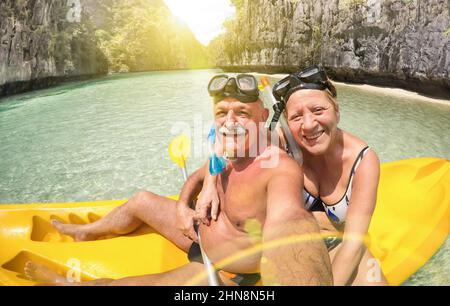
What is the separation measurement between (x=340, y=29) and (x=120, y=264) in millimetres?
21897

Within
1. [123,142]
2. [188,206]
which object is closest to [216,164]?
[188,206]

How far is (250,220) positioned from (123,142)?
23.5 feet

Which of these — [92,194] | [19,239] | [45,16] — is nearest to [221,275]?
[19,239]

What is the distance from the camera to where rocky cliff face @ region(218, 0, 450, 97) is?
13547mm

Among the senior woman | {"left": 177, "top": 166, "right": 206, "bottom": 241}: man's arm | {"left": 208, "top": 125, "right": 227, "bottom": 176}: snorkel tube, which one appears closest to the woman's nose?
the senior woman

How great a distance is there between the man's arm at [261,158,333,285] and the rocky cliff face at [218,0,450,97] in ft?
47.2

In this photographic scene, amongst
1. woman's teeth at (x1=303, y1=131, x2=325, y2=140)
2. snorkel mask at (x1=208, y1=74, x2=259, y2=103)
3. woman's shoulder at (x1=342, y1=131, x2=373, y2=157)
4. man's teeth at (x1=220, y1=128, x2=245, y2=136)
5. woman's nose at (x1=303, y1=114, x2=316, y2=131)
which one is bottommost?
woman's shoulder at (x1=342, y1=131, x2=373, y2=157)

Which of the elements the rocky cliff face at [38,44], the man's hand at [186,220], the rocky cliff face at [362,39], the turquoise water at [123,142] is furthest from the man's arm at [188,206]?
the rocky cliff face at [38,44]

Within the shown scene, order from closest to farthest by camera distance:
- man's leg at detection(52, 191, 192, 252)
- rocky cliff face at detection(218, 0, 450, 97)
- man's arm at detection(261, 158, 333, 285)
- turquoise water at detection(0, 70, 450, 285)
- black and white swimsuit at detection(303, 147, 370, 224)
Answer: man's arm at detection(261, 158, 333, 285) < black and white swimsuit at detection(303, 147, 370, 224) < man's leg at detection(52, 191, 192, 252) < turquoise water at detection(0, 70, 450, 285) < rocky cliff face at detection(218, 0, 450, 97)

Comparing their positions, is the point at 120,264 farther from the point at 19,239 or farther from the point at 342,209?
the point at 342,209

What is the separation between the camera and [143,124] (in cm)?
1058

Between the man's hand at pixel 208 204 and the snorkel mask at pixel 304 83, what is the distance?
569 mm

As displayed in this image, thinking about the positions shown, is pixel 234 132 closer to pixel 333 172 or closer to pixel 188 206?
pixel 333 172

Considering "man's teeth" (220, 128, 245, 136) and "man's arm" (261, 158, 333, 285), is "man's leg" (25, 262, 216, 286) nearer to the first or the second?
"man's arm" (261, 158, 333, 285)
